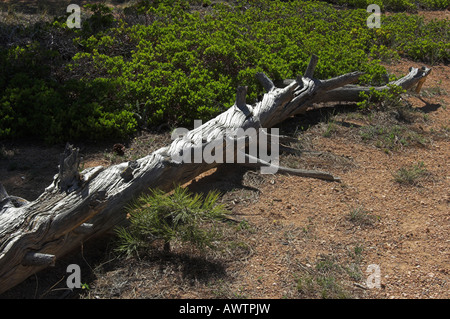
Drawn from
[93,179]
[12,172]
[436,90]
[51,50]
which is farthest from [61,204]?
[436,90]

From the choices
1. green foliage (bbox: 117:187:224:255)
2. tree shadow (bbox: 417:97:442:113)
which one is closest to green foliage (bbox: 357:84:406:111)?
tree shadow (bbox: 417:97:442:113)

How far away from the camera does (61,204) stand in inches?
149

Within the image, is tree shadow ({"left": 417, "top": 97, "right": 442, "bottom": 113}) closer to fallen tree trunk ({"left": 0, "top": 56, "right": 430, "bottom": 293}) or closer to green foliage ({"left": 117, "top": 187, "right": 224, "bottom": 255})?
fallen tree trunk ({"left": 0, "top": 56, "right": 430, "bottom": 293})

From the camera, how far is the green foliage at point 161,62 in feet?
19.4

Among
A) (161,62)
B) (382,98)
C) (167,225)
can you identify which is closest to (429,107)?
(382,98)

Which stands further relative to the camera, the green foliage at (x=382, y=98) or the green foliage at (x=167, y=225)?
the green foliage at (x=382, y=98)

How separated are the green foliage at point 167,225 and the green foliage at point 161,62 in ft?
6.57

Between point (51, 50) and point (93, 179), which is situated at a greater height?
point (51, 50)

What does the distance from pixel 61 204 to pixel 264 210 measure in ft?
6.09

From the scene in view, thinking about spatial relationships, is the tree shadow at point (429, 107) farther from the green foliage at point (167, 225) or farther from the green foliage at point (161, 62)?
the green foliage at point (167, 225)

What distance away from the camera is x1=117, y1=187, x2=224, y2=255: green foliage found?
396 centimetres

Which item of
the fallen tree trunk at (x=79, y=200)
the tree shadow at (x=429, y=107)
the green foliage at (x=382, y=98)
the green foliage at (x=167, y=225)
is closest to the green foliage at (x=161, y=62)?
the green foliage at (x=382, y=98)

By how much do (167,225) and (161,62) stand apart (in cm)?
359

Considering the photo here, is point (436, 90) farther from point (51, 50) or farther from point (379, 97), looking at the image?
point (51, 50)
